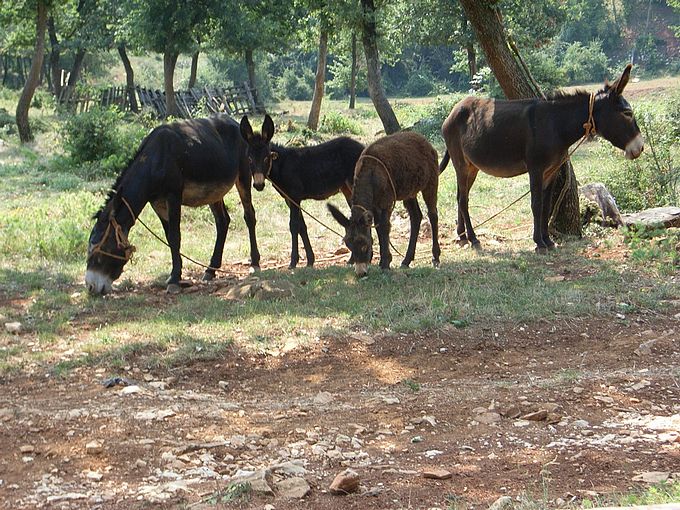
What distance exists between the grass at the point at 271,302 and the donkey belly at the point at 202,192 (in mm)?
1136

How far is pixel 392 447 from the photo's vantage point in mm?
5863

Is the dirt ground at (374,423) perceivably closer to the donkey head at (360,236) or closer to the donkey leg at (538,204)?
the donkey head at (360,236)

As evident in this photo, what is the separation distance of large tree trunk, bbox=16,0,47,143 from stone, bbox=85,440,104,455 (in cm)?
2237

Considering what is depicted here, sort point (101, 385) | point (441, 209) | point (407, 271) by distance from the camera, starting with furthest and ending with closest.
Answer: point (441, 209) < point (407, 271) < point (101, 385)

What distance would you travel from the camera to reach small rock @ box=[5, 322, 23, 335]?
9.02 metres

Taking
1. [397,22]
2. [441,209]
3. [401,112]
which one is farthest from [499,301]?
[401,112]

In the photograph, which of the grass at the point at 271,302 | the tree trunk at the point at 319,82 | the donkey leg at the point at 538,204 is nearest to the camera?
the grass at the point at 271,302

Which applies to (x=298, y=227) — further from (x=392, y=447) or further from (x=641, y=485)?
(x=641, y=485)

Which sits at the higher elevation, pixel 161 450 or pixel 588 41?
pixel 588 41

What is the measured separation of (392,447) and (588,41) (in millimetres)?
77305

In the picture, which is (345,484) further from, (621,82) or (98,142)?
(98,142)

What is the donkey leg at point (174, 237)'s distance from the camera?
11.0 meters

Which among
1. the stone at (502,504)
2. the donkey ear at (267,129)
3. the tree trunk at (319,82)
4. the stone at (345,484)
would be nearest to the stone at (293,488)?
the stone at (345,484)

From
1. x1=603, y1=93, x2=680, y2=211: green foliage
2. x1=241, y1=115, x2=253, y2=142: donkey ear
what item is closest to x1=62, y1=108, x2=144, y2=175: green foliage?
x1=241, y1=115, x2=253, y2=142: donkey ear
